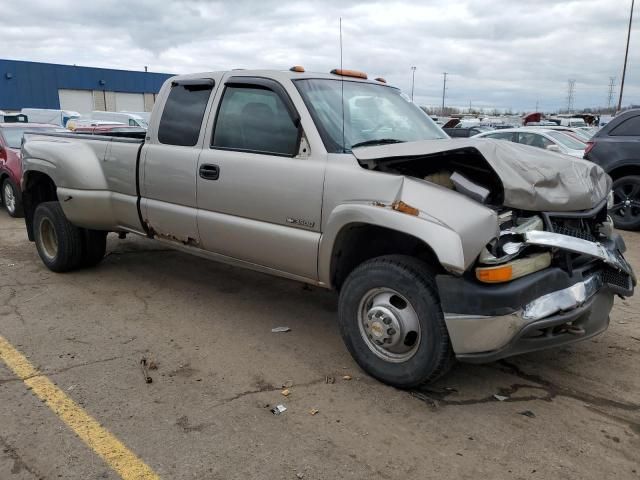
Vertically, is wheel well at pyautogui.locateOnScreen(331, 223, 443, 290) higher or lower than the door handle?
lower

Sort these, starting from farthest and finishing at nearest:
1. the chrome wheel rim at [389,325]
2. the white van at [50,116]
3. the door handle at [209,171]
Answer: the white van at [50,116], the door handle at [209,171], the chrome wheel rim at [389,325]

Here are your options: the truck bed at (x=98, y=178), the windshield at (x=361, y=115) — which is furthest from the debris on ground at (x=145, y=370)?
the windshield at (x=361, y=115)

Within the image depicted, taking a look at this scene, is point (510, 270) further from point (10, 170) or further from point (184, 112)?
point (10, 170)

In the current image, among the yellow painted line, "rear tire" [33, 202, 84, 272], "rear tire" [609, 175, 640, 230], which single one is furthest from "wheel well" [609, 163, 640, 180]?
the yellow painted line

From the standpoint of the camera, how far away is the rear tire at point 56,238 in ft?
19.0

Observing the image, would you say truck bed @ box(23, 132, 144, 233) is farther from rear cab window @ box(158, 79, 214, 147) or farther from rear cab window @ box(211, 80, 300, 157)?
rear cab window @ box(211, 80, 300, 157)

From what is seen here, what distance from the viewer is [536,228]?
3184mm

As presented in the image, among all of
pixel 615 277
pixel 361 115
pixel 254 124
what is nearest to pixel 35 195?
pixel 254 124

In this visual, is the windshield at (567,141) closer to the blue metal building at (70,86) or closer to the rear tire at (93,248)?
the rear tire at (93,248)

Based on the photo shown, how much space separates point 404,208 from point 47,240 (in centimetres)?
462

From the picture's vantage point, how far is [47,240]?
6203 mm

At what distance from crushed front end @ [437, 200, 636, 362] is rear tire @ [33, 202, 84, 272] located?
4245mm

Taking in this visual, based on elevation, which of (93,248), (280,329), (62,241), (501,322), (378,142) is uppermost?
(378,142)

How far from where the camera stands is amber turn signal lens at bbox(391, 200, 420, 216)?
319 centimetres
